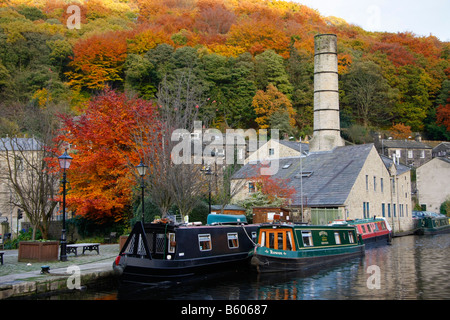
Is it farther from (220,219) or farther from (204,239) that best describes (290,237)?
(204,239)

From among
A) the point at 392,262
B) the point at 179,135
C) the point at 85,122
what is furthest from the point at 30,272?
the point at 392,262

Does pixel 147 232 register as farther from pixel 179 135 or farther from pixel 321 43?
pixel 321 43

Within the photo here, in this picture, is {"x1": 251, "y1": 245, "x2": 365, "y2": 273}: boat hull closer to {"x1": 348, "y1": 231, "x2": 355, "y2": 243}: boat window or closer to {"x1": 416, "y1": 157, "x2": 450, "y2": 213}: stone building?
{"x1": 348, "y1": 231, "x2": 355, "y2": 243}: boat window

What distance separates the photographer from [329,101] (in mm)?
40719

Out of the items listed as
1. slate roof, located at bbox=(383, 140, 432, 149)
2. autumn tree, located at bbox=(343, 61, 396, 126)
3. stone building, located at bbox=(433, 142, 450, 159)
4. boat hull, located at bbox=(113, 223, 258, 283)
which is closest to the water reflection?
boat hull, located at bbox=(113, 223, 258, 283)

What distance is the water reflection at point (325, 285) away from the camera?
1344cm

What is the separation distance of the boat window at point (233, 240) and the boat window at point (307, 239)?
2876 mm

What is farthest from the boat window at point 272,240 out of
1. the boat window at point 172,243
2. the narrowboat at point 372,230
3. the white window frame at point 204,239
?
the narrowboat at point 372,230

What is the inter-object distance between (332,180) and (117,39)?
1639 inches

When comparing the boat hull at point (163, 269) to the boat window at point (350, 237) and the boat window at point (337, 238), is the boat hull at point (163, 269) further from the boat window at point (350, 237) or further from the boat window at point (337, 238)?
the boat window at point (350, 237)

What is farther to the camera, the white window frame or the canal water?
the white window frame

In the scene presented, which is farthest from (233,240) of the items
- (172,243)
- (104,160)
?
(104,160)

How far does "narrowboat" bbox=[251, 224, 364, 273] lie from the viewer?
17.9 meters

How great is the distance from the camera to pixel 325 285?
597 inches
